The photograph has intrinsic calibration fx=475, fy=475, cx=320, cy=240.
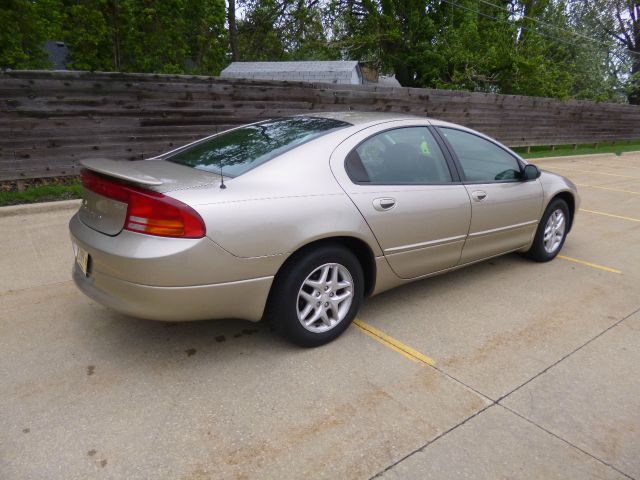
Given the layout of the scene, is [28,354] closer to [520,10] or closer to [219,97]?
[219,97]

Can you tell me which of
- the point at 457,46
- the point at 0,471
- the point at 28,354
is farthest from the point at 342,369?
the point at 457,46

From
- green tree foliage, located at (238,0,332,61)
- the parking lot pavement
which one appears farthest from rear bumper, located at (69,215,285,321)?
green tree foliage, located at (238,0,332,61)

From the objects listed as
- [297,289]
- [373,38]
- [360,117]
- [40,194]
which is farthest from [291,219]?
[373,38]

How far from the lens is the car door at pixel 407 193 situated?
3.19 metres

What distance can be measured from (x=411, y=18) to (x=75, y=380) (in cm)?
1813

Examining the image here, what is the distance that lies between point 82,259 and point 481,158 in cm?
320

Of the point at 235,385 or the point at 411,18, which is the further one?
the point at 411,18

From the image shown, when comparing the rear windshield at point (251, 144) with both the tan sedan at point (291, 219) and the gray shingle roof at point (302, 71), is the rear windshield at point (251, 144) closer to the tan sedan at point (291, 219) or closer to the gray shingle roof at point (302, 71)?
the tan sedan at point (291, 219)

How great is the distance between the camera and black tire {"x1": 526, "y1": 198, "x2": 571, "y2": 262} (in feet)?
15.5

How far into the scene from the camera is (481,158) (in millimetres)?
4105

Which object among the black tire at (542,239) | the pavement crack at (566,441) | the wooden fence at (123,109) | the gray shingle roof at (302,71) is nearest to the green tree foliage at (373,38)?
the gray shingle roof at (302,71)

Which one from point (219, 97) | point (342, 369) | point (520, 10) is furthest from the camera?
point (520, 10)

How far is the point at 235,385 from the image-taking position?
269 centimetres

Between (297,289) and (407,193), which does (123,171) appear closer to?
(297,289)
